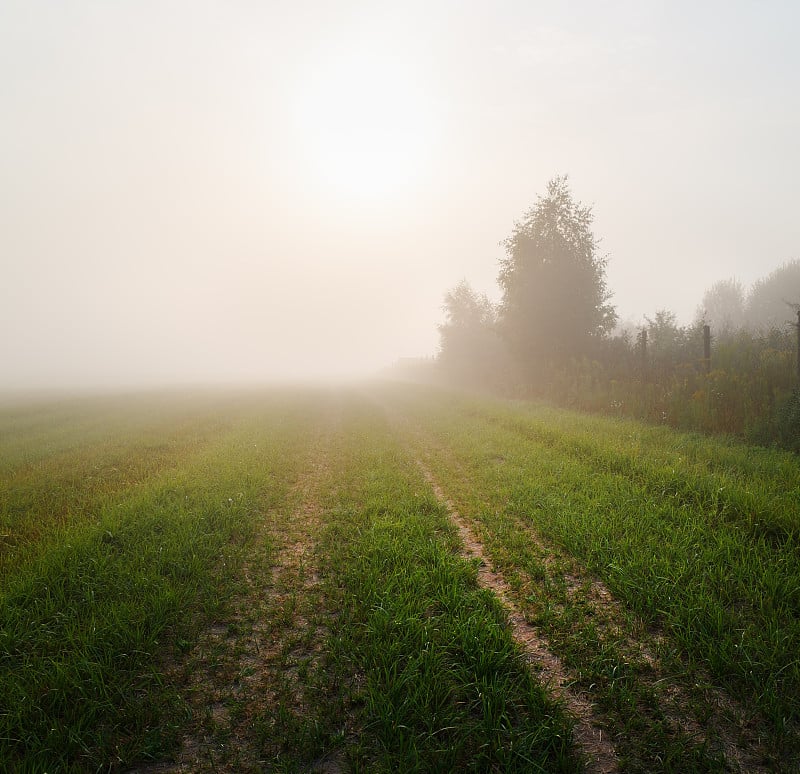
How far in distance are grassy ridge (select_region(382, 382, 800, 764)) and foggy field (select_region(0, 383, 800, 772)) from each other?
3 cm

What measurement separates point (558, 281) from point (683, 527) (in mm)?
19296

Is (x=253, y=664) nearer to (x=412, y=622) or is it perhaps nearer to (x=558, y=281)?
(x=412, y=622)

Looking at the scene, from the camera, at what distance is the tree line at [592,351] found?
35.2 feet

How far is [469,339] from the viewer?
34.7m

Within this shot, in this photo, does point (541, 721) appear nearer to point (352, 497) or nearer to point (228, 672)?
point (228, 672)

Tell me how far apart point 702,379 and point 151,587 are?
52.5 feet

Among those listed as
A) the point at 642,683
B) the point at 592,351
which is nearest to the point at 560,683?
the point at 642,683

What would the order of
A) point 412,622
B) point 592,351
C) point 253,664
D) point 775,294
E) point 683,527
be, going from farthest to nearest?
point 775,294, point 592,351, point 683,527, point 412,622, point 253,664

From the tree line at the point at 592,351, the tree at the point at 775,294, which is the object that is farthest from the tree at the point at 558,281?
the tree at the point at 775,294

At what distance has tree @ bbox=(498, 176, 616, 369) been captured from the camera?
2139cm

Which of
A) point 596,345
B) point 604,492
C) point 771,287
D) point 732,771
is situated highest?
point 771,287

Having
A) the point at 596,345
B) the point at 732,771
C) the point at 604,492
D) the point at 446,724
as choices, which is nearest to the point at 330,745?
the point at 446,724

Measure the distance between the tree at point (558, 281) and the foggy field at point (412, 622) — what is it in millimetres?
14753

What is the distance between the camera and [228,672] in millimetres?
3137
